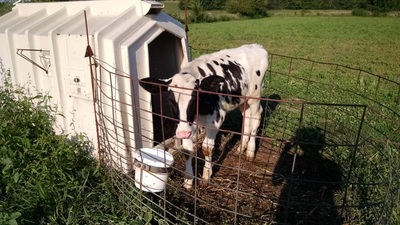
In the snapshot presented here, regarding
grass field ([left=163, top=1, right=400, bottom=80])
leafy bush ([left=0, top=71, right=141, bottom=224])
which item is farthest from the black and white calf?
grass field ([left=163, top=1, right=400, bottom=80])

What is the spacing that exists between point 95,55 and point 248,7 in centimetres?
5840

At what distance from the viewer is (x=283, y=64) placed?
536 inches

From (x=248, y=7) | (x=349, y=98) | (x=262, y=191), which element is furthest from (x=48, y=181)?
(x=248, y=7)

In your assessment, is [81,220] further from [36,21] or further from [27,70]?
[36,21]

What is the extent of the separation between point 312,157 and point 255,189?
1.28 metres

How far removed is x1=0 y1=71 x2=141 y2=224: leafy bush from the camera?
10.3 feet

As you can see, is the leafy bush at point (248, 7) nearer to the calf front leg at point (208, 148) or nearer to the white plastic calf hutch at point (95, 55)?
the white plastic calf hutch at point (95, 55)

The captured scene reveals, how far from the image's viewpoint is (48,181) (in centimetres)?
337

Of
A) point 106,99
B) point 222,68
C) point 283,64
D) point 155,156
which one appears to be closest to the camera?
point 155,156

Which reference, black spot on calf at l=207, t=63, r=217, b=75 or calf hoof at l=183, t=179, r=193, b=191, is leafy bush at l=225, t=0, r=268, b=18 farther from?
calf hoof at l=183, t=179, r=193, b=191

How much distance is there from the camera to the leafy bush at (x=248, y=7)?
5800cm

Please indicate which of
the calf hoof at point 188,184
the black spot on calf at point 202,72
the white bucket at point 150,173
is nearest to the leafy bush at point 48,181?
the white bucket at point 150,173

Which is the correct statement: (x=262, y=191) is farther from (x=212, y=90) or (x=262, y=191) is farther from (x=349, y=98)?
(x=349, y=98)

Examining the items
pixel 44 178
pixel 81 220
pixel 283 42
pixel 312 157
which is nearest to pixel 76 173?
pixel 44 178
